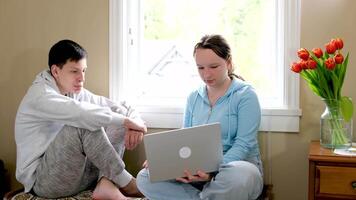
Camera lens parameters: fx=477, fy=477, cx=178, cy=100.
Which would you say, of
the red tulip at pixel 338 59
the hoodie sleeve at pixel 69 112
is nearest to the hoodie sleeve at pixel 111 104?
the hoodie sleeve at pixel 69 112

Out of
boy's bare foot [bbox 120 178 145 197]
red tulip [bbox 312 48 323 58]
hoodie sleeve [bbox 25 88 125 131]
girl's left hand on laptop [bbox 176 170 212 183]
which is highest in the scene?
red tulip [bbox 312 48 323 58]

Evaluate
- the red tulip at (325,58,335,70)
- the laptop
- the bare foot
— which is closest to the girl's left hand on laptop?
the laptop

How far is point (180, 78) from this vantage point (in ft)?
8.61

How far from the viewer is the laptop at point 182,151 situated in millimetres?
1841

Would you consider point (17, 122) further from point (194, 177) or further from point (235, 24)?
point (235, 24)

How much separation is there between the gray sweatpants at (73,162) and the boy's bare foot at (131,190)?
0.03 metres

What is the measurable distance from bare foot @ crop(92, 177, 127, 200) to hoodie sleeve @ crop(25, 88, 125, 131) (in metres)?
0.27

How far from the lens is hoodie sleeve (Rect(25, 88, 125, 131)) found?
2102mm

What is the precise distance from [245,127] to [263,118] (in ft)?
1.09

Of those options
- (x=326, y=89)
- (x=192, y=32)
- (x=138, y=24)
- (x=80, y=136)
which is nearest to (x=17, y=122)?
(x=80, y=136)

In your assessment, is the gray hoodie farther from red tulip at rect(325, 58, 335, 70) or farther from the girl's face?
red tulip at rect(325, 58, 335, 70)

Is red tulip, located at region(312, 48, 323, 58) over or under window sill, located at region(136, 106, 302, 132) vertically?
over

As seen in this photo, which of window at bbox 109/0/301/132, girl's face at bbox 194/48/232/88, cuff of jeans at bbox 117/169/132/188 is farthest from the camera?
window at bbox 109/0/301/132

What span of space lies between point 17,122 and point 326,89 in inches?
55.6
